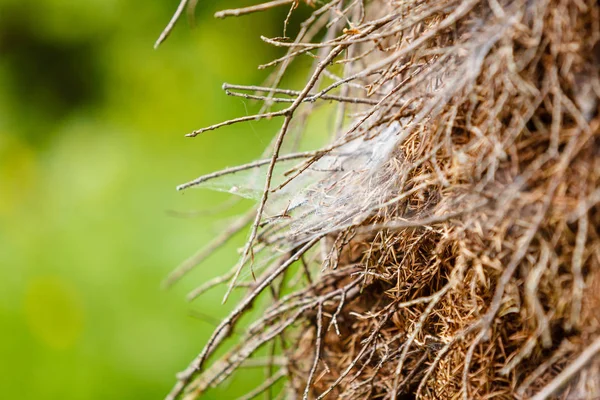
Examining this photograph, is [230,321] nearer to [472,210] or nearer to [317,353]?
[317,353]

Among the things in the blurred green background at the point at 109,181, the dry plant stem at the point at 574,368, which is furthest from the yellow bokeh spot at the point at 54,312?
the dry plant stem at the point at 574,368

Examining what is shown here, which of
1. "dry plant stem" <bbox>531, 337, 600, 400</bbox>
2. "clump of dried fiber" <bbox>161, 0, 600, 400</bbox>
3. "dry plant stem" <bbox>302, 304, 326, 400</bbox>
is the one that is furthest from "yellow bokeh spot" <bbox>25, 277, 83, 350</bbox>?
"dry plant stem" <bbox>531, 337, 600, 400</bbox>

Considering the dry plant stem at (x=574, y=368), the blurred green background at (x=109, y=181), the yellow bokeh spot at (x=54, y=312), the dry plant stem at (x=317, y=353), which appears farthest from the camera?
the yellow bokeh spot at (x=54, y=312)

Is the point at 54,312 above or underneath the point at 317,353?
above

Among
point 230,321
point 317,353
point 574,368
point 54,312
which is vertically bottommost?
point 574,368

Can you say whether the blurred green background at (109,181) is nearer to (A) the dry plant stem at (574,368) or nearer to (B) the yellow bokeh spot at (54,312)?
(B) the yellow bokeh spot at (54,312)

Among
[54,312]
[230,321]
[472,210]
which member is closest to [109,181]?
[54,312]
